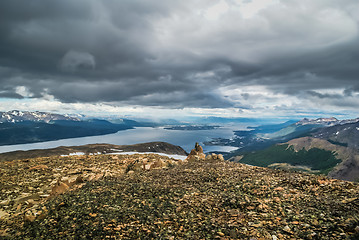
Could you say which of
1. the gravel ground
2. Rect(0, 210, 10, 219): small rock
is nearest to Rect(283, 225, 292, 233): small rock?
the gravel ground

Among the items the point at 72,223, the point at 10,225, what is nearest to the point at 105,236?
the point at 72,223

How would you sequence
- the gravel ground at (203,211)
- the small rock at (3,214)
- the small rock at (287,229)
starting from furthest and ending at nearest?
the small rock at (3,214) < the gravel ground at (203,211) < the small rock at (287,229)

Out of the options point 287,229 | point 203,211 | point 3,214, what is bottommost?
point 3,214

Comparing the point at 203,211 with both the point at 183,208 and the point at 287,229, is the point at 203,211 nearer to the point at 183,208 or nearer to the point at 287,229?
the point at 183,208

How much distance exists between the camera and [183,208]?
9.61 metres

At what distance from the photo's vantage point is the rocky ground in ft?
24.9

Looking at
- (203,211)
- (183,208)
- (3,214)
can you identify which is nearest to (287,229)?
(203,211)

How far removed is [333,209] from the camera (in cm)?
859

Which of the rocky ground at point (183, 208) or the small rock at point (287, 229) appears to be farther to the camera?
the rocky ground at point (183, 208)

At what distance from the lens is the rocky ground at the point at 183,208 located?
24.9 ft

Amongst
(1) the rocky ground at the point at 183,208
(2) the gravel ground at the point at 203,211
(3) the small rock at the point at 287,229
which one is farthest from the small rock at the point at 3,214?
(3) the small rock at the point at 287,229

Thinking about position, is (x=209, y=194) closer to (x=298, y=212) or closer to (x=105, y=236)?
(x=298, y=212)

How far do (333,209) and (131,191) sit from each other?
34.6ft

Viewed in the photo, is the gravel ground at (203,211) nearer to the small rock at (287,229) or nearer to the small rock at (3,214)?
the small rock at (287,229)
